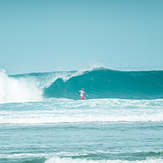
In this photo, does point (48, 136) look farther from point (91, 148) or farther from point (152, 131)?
point (152, 131)

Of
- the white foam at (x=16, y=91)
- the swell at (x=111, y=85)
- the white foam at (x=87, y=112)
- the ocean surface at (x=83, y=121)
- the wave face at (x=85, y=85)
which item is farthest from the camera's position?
the swell at (x=111, y=85)

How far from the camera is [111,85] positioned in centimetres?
2584

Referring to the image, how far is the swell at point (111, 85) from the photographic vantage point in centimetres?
2431

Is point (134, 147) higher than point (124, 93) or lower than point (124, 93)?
lower

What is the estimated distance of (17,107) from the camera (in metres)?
14.9

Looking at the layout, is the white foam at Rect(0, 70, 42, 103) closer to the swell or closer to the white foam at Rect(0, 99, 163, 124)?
the swell

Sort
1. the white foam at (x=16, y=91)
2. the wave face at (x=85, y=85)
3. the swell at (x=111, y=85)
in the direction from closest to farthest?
1. the white foam at (x=16, y=91)
2. the wave face at (x=85, y=85)
3. the swell at (x=111, y=85)

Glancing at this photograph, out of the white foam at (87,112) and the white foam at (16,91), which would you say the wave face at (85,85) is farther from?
the white foam at (87,112)

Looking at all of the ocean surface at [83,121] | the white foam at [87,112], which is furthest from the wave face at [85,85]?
the white foam at [87,112]

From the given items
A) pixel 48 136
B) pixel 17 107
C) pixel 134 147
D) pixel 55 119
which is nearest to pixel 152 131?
pixel 134 147

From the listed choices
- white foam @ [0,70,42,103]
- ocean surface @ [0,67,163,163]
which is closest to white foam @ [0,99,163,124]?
ocean surface @ [0,67,163,163]

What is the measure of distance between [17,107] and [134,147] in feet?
31.1

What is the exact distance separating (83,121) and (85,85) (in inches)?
578

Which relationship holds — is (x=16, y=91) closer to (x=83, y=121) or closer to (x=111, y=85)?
(x=111, y=85)
